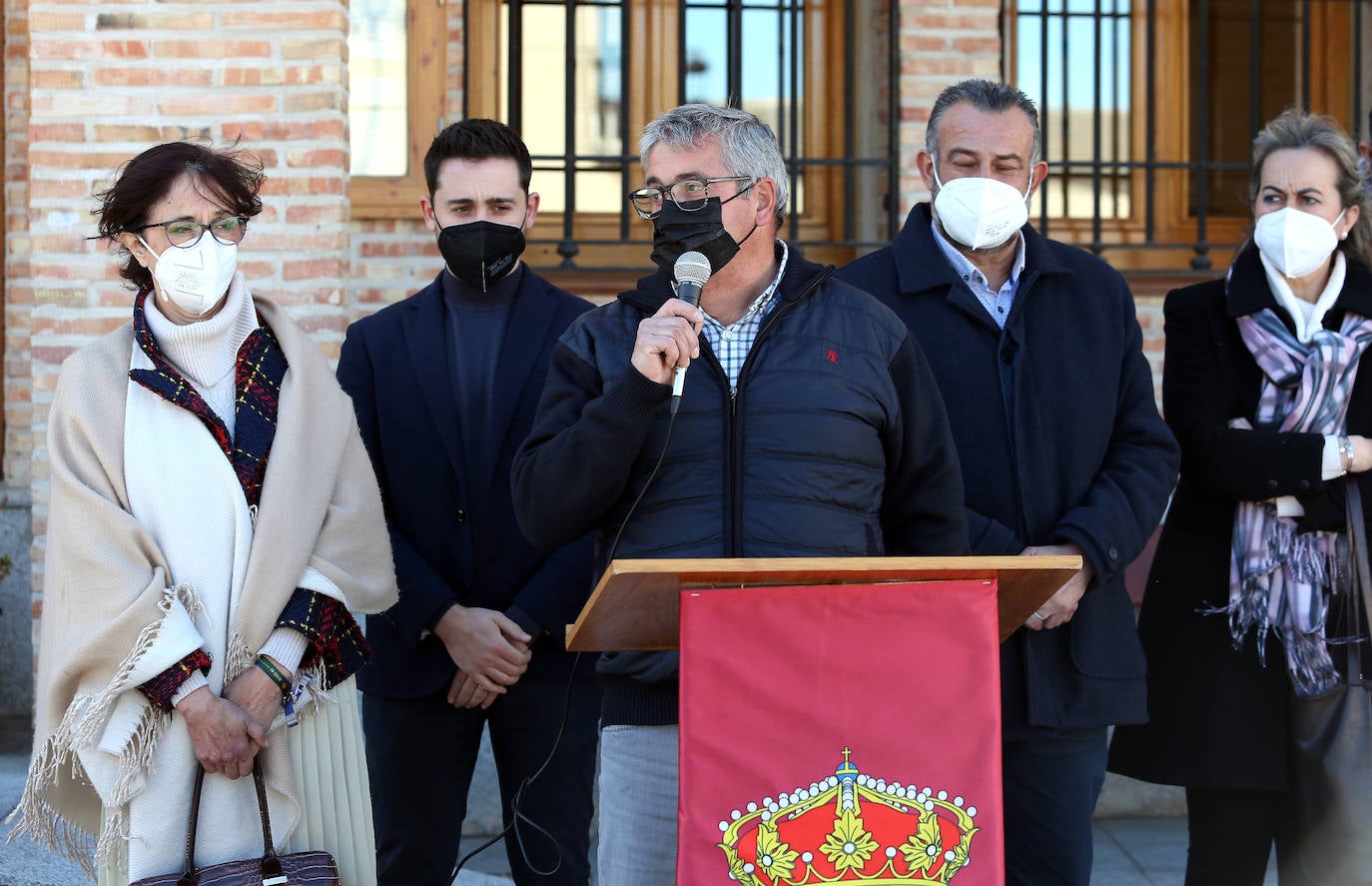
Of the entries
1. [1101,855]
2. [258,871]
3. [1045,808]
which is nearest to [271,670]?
[258,871]

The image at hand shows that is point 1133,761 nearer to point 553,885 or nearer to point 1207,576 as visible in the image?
point 1207,576

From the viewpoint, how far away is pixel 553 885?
141 inches

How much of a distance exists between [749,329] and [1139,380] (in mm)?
1086

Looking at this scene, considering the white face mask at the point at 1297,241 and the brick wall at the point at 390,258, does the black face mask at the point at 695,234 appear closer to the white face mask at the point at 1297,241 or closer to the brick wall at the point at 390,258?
the white face mask at the point at 1297,241

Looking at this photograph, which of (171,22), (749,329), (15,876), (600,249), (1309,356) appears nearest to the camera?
(749,329)

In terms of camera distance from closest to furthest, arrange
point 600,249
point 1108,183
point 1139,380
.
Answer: point 1139,380, point 600,249, point 1108,183

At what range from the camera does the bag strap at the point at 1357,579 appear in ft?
11.8

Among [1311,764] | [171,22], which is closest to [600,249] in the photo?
[171,22]

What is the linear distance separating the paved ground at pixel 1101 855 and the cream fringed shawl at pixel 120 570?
119cm

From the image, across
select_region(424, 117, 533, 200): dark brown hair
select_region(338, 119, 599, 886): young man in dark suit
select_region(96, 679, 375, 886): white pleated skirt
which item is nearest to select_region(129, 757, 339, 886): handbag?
select_region(96, 679, 375, 886): white pleated skirt

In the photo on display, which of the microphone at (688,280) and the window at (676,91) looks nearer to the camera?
the microphone at (688,280)

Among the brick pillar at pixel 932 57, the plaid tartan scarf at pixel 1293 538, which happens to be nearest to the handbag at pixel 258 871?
the plaid tartan scarf at pixel 1293 538

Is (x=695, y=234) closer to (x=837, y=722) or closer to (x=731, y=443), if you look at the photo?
(x=731, y=443)

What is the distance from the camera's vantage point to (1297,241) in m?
3.73
